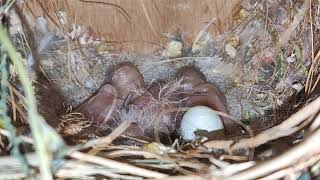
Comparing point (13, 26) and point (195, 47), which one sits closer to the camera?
point (13, 26)

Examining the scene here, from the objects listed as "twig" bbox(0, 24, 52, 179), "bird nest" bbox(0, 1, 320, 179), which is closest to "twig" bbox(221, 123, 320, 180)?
"bird nest" bbox(0, 1, 320, 179)

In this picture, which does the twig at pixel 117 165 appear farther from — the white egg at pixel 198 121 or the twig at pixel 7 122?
the white egg at pixel 198 121

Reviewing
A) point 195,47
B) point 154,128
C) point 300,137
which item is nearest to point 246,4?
point 195,47

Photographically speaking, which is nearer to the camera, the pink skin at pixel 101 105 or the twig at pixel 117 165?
the twig at pixel 117 165

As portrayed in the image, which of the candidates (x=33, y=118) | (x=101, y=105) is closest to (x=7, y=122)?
(x=33, y=118)

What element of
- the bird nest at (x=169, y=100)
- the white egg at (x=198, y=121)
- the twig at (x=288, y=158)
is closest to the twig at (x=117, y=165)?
the bird nest at (x=169, y=100)

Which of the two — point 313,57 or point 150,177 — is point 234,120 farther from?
point 150,177

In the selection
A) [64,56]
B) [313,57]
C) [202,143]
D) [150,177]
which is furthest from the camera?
[64,56]
